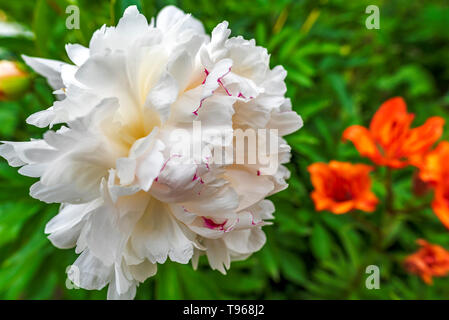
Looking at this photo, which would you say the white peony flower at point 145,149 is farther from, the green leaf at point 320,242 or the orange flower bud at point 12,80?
the green leaf at point 320,242

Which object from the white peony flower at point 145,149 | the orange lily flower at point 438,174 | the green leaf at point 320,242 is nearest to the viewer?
the white peony flower at point 145,149

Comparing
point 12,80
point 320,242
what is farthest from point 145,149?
point 320,242

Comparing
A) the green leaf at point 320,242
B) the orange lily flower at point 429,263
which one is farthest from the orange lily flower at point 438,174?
the green leaf at point 320,242

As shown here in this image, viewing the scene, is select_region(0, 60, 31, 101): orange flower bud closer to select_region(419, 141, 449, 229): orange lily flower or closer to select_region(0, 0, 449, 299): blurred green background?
select_region(0, 0, 449, 299): blurred green background

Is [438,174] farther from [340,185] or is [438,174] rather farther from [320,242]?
[320,242]
